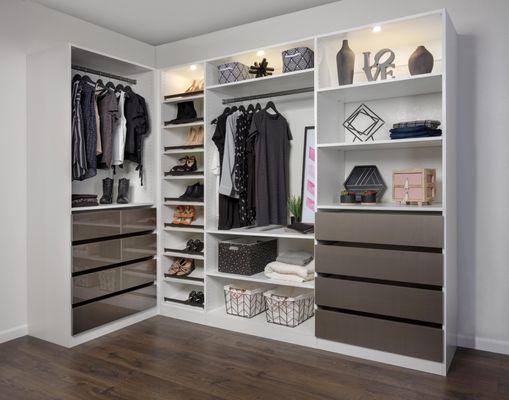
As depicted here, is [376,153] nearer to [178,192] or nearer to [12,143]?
[178,192]

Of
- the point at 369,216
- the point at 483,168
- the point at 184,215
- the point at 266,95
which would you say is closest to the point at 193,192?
the point at 184,215

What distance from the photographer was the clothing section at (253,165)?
3.40m

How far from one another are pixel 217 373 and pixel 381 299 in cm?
110

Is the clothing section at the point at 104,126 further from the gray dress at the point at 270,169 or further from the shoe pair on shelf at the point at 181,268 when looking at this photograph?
the gray dress at the point at 270,169

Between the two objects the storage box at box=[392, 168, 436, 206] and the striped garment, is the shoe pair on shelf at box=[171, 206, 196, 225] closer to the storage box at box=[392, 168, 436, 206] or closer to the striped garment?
the striped garment

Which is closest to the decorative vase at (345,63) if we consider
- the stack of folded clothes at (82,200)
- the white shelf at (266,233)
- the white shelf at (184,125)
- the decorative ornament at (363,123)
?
the decorative ornament at (363,123)

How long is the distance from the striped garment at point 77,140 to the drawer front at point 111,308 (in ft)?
3.11

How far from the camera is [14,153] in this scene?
10.3ft

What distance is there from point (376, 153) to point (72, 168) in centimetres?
218

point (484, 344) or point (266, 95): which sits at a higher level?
point (266, 95)

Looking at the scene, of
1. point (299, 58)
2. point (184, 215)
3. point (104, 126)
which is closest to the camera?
point (299, 58)

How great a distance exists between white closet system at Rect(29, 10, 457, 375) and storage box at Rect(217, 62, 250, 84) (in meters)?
0.06

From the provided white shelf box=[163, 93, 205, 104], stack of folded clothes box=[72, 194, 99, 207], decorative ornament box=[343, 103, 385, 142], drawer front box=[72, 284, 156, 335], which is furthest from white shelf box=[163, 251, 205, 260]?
decorative ornament box=[343, 103, 385, 142]

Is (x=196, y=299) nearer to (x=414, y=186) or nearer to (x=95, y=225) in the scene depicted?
A: (x=95, y=225)
